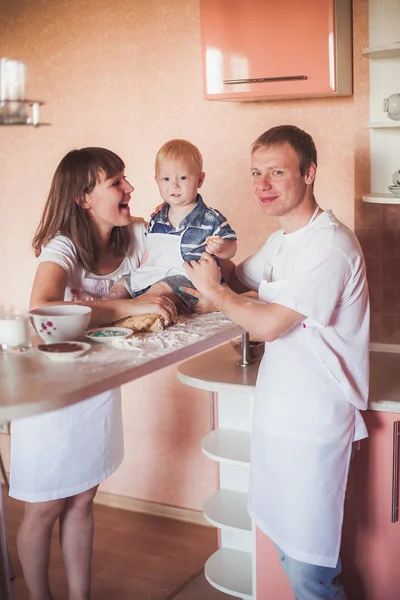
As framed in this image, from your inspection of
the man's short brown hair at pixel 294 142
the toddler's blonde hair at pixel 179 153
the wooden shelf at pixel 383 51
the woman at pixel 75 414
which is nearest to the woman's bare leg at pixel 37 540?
the woman at pixel 75 414

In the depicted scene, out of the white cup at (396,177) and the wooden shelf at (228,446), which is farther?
the white cup at (396,177)

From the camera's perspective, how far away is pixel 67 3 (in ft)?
11.7

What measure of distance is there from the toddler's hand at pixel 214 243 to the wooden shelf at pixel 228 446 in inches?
27.2

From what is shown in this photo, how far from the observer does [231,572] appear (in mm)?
2693

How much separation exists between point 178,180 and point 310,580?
48.0 inches

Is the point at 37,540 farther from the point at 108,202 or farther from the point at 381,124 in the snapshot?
the point at 381,124

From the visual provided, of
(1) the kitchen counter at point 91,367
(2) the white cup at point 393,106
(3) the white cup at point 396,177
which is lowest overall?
(1) the kitchen counter at point 91,367

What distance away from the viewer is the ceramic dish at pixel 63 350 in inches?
70.0

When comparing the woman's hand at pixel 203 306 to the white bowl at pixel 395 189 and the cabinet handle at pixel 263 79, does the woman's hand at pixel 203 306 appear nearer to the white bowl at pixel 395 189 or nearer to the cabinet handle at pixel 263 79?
the white bowl at pixel 395 189

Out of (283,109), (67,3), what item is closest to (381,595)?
(283,109)

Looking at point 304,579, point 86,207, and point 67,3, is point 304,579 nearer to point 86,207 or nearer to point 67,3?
point 86,207

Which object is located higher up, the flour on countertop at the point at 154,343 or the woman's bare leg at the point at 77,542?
the flour on countertop at the point at 154,343

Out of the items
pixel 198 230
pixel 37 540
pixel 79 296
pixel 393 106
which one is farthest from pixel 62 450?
pixel 393 106

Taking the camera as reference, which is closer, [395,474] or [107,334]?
[107,334]
